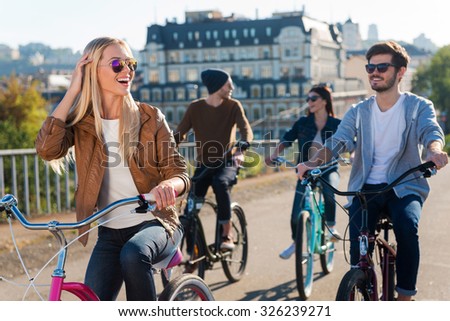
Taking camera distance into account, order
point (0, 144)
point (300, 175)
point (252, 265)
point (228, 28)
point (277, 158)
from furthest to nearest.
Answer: point (228, 28)
point (0, 144)
point (252, 265)
point (277, 158)
point (300, 175)

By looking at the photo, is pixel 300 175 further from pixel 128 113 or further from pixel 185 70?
pixel 185 70

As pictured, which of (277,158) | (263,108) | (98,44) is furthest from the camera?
(263,108)

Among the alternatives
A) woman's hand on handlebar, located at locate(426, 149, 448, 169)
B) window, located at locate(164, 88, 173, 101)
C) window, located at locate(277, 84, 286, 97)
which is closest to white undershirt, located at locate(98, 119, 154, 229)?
woman's hand on handlebar, located at locate(426, 149, 448, 169)

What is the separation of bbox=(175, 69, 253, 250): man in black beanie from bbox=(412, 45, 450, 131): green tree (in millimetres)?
68604

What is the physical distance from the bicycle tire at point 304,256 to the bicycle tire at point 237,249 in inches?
22.4

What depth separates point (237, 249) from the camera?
645cm

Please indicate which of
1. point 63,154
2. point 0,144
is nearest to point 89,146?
point 63,154

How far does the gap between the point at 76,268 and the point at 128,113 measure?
3.42 metres

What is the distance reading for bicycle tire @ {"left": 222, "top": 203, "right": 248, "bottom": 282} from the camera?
6258 mm

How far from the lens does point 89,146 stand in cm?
337

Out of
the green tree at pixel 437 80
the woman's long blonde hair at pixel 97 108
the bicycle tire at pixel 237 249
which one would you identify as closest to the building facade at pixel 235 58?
the green tree at pixel 437 80

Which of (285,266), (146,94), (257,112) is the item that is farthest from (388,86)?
(146,94)

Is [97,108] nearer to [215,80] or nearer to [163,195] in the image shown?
[163,195]

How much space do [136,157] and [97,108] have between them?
266 mm
